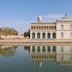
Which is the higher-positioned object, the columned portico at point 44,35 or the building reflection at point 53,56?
the columned portico at point 44,35

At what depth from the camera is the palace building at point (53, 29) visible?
53531 millimetres

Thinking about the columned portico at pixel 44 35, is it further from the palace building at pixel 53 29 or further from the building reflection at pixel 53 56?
Result: the building reflection at pixel 53 56

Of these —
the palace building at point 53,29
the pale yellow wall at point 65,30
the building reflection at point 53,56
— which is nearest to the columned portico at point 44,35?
the palace building at point 53,29

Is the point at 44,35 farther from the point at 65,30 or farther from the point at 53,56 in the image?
the point at 53,56

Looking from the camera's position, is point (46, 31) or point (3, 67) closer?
point (3, 67)

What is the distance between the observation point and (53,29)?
54.1 m

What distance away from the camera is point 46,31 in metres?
54.3

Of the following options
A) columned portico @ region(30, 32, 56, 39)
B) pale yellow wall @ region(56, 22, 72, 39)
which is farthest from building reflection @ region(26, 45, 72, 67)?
columned portico @ region(30, 32, 56, 39)

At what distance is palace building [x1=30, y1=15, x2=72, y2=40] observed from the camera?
176 ft

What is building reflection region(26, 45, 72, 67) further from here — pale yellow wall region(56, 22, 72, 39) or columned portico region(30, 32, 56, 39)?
columned portico region(30, 32, 56, 39)

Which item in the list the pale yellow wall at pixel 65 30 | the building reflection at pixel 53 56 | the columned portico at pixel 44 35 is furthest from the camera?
the columned portico at pixel 44 35

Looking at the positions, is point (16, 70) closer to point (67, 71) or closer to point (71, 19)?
point (67, 71)

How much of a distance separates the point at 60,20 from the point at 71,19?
2789 millimetres

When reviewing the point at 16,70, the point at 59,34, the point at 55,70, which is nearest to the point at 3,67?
the point at 16,70
